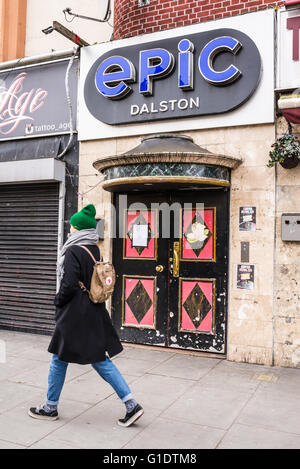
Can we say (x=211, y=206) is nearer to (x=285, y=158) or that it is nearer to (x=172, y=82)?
(x=285, y=158)

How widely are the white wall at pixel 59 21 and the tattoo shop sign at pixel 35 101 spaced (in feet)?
4.61

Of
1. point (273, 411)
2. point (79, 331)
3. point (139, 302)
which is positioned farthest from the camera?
point (139, 302)

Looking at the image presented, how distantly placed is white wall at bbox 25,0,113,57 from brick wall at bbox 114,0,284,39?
112cm

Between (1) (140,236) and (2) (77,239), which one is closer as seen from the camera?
(2) (77,239)

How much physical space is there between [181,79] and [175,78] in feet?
0.48

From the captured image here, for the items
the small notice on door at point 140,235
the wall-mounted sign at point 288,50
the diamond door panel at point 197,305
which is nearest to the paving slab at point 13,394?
the diamond door panel at point 197,305

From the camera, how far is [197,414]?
4.27 meters

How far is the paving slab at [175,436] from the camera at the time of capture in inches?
141

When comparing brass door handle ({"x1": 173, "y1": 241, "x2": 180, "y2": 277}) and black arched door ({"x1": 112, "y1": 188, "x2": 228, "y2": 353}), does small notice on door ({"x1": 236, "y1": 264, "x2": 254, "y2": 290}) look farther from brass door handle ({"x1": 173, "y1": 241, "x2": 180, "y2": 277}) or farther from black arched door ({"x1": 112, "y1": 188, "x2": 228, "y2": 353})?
brass door handle ({"x1": 173, "y1": 241, "x2": 180, "y2": 277})

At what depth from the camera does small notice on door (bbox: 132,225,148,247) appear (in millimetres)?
6902

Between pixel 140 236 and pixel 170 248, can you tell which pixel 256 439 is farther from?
pixel 140 236

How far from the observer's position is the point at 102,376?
3.96 meters

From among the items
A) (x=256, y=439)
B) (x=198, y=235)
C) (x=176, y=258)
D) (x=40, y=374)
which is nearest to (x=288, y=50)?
(x=198, y=235)

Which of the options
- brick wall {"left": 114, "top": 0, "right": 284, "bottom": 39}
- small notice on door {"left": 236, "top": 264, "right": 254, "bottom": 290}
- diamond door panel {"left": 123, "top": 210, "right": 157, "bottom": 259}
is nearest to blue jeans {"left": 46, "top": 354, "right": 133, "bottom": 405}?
Answer: small notice on door {"left": 236, "top": 264, "right": 254, "bottom": 290}
